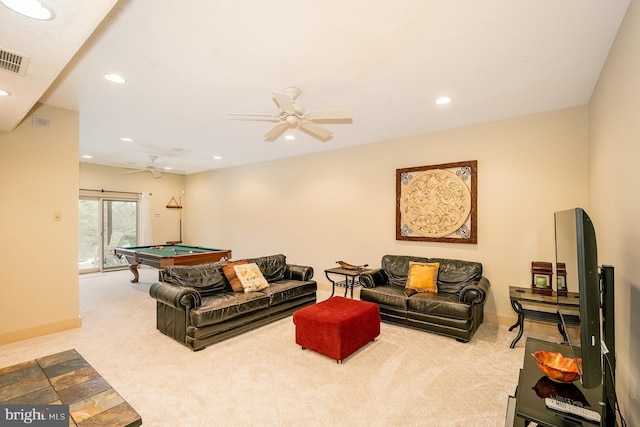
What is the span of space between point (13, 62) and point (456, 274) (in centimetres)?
502

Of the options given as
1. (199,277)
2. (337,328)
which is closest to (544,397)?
(337,328)

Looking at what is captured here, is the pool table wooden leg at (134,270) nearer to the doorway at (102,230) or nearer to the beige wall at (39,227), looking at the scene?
the doorway at (102,230)

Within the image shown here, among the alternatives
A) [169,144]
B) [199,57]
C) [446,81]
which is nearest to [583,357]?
[446,81]

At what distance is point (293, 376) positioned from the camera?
2.78m

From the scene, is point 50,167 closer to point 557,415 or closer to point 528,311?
point 557,415

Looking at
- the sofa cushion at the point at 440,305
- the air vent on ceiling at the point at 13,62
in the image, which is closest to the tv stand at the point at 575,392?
the sofa cushion at the point at 440,305

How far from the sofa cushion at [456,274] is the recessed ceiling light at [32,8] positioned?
4639 mm

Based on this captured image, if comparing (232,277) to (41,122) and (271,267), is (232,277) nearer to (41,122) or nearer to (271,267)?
(271,267)

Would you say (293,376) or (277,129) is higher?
(277,129)

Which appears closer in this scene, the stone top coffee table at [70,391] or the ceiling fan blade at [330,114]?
the stone top coffee table at [70,391]

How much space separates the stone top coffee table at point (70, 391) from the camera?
148 centimetres

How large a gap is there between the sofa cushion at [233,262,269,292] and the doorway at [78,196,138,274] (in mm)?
5277

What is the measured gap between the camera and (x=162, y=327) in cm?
378

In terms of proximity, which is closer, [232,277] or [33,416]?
[33,416]
